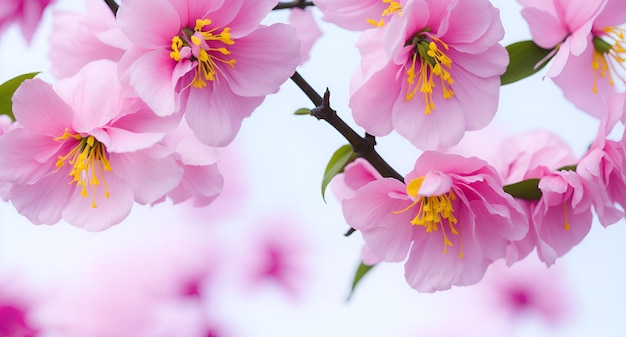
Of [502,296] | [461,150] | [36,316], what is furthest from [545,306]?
[36,316]

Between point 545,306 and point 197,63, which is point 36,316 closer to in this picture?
point 197,63

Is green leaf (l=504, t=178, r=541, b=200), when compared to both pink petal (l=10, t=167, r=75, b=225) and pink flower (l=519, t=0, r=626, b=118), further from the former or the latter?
pink petal (l=10, t=167, r=75, b=225)

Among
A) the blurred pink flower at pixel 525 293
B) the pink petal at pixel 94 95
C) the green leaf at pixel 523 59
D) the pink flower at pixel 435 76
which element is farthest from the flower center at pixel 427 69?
the blurred pink flower at pixel 525 293

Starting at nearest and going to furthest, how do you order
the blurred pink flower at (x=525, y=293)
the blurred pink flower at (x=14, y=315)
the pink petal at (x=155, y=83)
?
the pink petal at (x=155, y=83), the blurred pink flower at (x=14, y=315), the blurred pink flower at (x=525, y=293)

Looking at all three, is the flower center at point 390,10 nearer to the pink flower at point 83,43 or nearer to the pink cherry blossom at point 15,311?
the pink flower at point 83,43

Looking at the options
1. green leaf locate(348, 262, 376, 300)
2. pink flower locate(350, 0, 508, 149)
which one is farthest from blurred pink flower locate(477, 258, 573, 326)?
pink flower locate(350, 0, 508, 149)

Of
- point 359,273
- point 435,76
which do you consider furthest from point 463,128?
point 359,273
